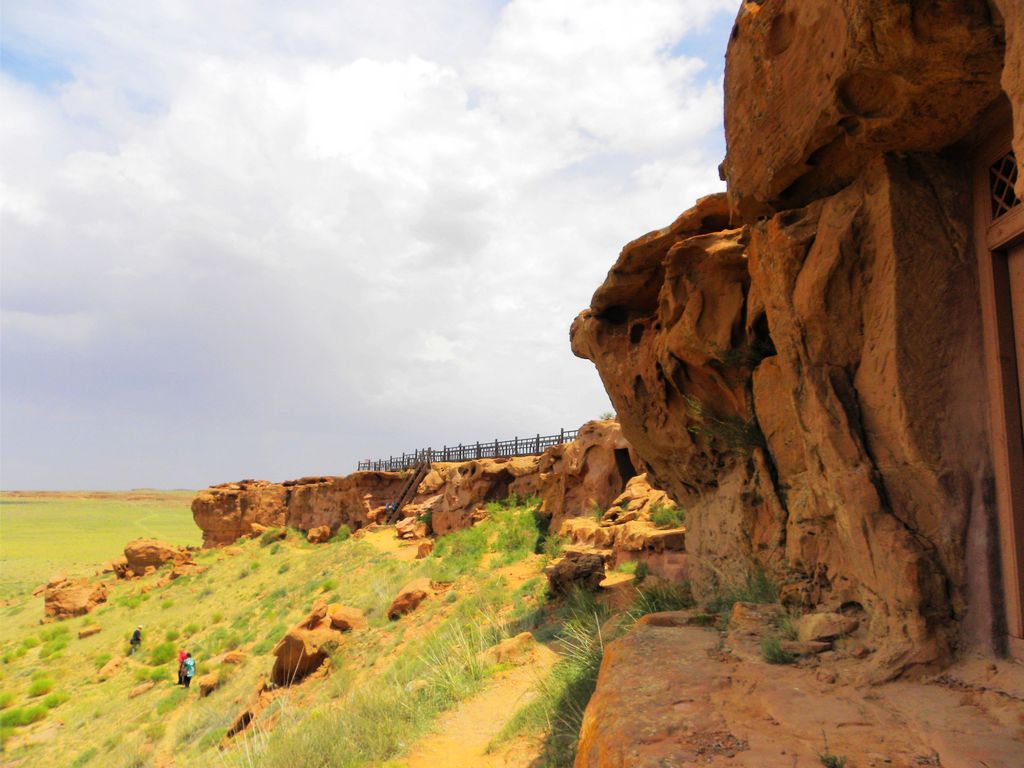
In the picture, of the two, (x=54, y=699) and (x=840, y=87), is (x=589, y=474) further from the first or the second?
(x=54, y=699)

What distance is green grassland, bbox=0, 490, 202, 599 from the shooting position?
40.1m

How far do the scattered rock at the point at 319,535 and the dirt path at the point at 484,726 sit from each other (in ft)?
85.1

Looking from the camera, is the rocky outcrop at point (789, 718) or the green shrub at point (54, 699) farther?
the green shrub at point (54, 699)

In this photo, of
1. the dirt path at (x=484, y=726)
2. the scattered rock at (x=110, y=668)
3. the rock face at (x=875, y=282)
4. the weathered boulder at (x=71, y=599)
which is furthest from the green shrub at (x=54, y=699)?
the rock face at (x=875, y=282)

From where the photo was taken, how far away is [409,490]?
32406mm

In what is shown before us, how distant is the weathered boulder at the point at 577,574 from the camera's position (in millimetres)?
10672

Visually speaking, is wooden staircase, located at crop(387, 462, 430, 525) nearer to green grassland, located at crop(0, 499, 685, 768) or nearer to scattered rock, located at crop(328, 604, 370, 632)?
green grassland, located at crop(0, 499, 685, 768)

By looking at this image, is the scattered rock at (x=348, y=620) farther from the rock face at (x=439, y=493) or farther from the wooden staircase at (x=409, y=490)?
the wooden staircase at (x=409, y=490)

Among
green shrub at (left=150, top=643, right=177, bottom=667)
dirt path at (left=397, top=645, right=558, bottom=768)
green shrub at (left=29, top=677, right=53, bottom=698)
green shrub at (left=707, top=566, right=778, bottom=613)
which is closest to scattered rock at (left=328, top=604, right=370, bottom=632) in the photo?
dirt path at (left=397, top=645, right=558, bottom=768)

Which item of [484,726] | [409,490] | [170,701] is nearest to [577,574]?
[484,726]

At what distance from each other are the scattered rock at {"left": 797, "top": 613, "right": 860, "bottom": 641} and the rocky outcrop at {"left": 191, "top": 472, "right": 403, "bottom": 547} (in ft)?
A: 99.4

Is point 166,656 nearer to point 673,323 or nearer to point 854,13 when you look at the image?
point 673,323

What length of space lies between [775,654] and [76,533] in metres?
74.7

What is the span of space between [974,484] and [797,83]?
309 cm
